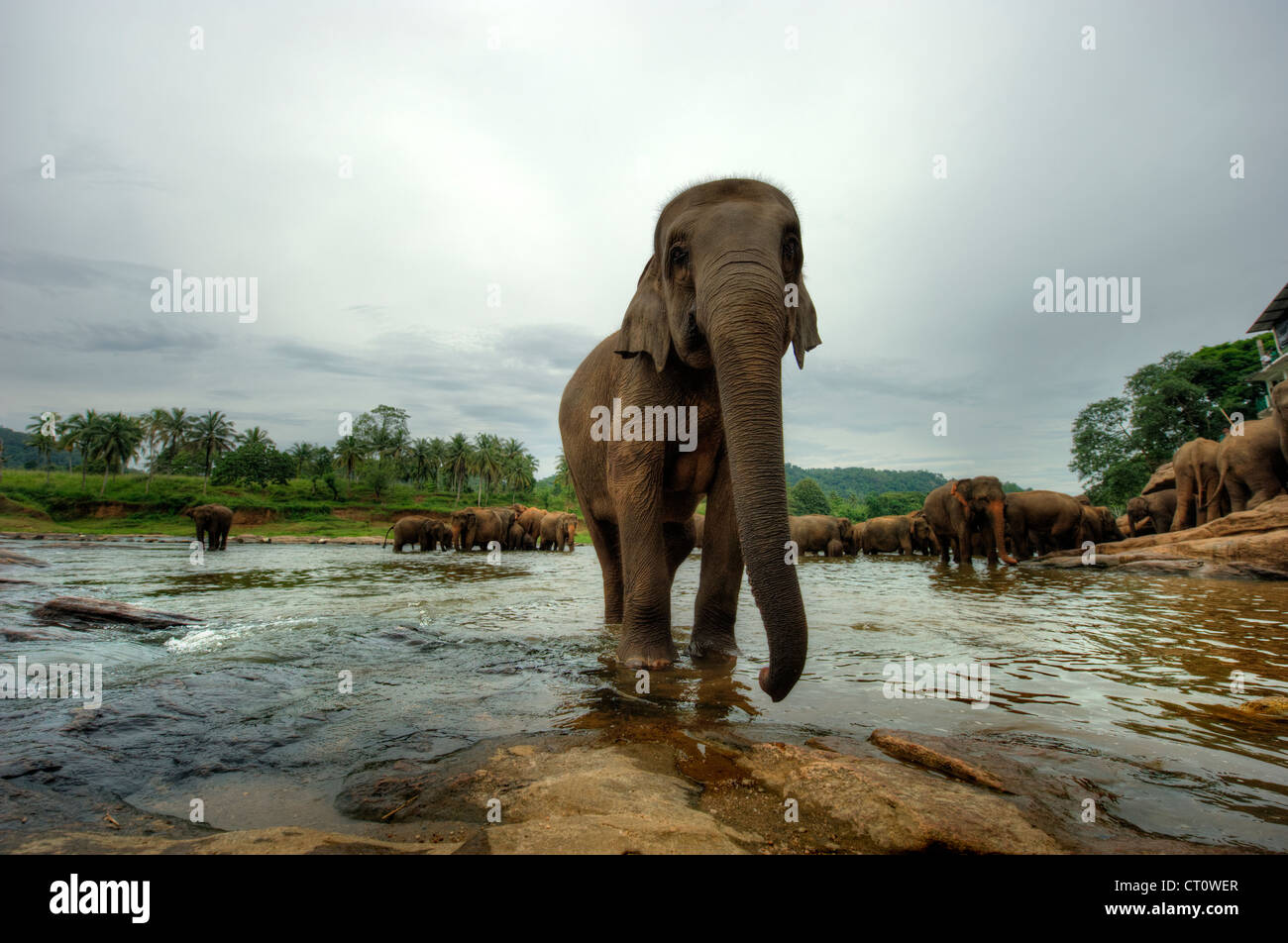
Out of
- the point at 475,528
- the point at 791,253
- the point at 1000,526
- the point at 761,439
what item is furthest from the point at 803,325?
the point at 475,528

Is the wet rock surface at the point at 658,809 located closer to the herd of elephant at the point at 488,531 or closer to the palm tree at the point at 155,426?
the herd of elephant at the point at 488,531

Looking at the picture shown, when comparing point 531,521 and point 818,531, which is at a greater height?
point 531,521

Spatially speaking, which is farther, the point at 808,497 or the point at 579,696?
the point at 808,497

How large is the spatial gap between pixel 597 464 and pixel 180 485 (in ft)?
307

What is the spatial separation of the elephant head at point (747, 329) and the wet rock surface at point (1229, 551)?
1333cm

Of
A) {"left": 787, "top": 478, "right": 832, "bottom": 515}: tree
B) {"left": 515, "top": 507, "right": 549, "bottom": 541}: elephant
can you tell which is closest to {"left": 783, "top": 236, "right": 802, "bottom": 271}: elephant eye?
{"left": 515, "top": 507, "right": 549, "bottom": 541}: elephant

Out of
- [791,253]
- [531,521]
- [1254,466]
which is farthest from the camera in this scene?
[531,521]

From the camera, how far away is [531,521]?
45.2 meters

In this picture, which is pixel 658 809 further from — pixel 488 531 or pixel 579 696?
pixel 488 531

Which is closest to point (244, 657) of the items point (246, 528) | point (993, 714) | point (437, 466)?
point (993, 714)

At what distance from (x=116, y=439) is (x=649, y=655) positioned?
10111cm

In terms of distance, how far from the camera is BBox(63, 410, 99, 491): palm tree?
7925 cm
